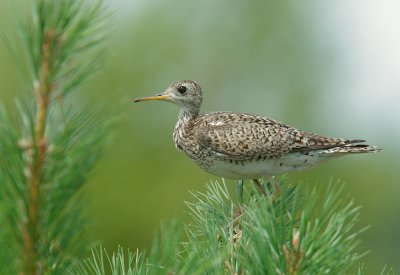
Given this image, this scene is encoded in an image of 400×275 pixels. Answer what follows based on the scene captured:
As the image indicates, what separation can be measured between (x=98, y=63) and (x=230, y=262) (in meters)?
1.78

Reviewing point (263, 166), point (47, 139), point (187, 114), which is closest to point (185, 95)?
point (187, 114)

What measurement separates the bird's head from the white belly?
1713mm

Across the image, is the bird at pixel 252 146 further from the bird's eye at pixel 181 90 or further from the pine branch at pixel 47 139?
the pine branch at pixel 47 139

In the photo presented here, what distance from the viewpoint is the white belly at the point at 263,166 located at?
799 cm

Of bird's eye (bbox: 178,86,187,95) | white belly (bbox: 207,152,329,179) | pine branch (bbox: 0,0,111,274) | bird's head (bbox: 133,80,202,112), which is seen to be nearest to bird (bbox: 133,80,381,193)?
white belly (bbox: 207,152,329,179)

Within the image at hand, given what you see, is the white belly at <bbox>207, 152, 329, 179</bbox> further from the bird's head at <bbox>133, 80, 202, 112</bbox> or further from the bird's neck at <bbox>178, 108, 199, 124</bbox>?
the bird's head at <bbox>133, 80, 202, 112</bbox>

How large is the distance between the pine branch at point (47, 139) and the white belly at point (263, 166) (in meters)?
5.07

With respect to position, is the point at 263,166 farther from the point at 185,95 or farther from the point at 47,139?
the point at 47,139

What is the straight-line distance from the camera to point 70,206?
9.42 ft

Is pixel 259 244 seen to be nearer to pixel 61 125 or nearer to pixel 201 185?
pixel 61 125

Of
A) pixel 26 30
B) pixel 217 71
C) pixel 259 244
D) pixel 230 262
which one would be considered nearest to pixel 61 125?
pixel 26 30

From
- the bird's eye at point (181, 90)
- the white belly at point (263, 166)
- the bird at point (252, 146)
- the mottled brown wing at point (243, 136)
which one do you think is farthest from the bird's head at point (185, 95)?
the white belly at point (263, 166)

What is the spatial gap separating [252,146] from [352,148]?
114 cm

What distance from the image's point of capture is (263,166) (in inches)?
319
